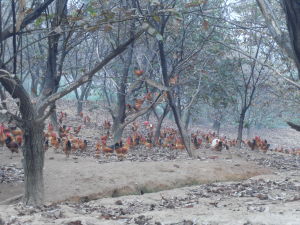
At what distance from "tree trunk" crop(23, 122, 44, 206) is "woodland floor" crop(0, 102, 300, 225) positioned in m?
0.25

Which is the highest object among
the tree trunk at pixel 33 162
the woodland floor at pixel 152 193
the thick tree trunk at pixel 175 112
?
the thick tree trunk at pixel 175 112

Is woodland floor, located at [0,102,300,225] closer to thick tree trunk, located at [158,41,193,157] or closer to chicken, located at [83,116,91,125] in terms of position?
thick tree trunk, located at [158,41,193,157]

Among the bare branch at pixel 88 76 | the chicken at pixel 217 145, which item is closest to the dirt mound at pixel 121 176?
the bare branch at pixel 88 76

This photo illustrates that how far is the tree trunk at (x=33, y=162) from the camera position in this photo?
6.20 meters

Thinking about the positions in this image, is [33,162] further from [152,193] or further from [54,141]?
[54,141]

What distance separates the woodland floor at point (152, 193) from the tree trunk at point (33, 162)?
248mm

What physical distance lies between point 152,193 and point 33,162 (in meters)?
2.86

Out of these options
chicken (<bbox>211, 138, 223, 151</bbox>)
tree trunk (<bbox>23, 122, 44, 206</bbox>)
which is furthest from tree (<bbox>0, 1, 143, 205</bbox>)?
chicken (<bbox>211, 138, 223, 151</bbox>)

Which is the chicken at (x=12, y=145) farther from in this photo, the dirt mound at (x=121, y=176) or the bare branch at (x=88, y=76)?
the bare branch at (x=88, y=76)

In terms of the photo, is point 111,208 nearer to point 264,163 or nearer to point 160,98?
point 160,98

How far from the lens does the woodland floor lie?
5.22m

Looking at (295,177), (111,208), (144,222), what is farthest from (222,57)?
(144,222)

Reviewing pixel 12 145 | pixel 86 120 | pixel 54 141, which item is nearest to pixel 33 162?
pixel 12 145

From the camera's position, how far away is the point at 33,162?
20.8ft
